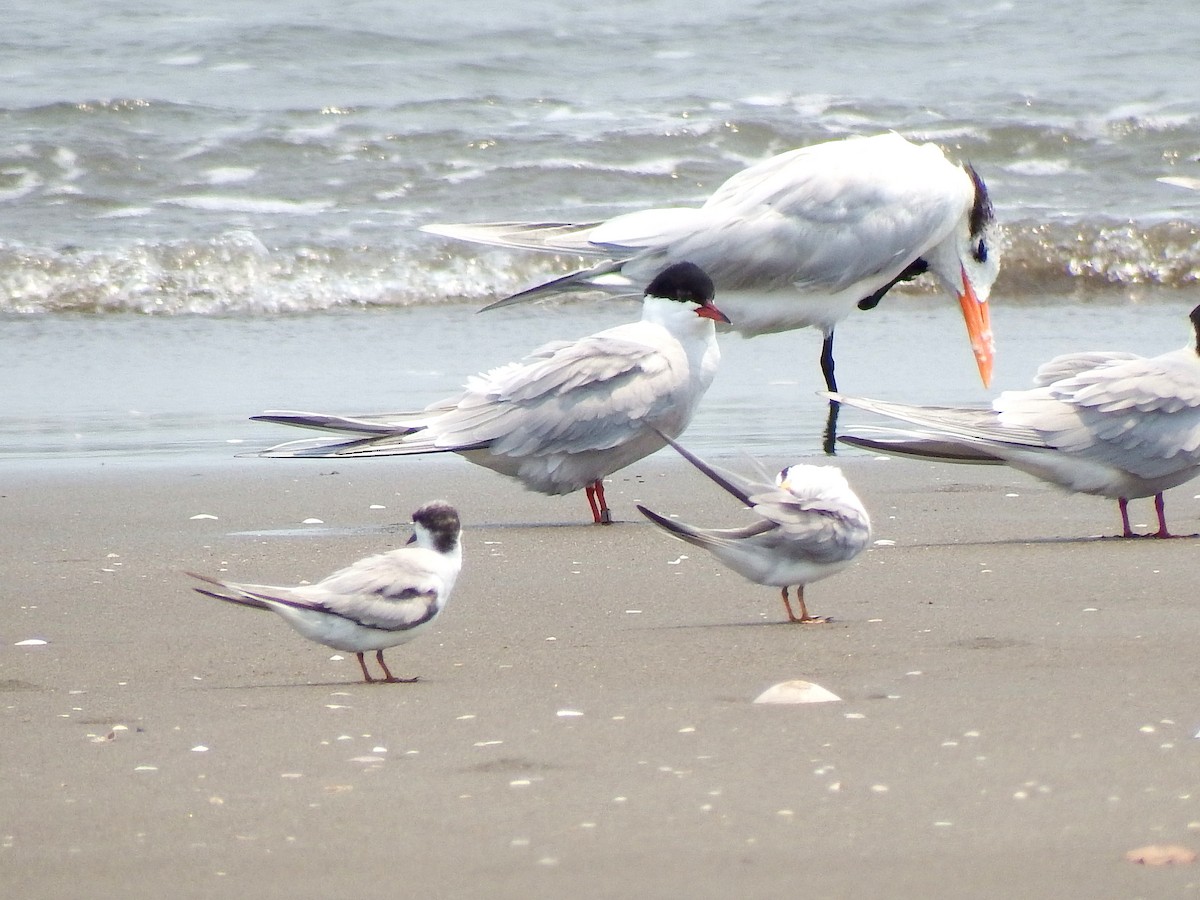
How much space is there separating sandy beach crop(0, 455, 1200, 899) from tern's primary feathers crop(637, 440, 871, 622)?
0.12 m

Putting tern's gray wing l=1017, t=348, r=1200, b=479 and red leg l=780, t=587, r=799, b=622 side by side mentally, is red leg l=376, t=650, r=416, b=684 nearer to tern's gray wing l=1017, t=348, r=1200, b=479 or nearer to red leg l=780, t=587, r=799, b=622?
red leg l=780, t=587, r=799, b=622

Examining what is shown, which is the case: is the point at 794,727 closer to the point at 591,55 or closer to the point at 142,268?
the point at 142,268

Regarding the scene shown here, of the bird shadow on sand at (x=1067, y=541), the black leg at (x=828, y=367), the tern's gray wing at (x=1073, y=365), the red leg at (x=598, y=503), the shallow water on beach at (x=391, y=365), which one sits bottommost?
the shallow water on beach at (x=391, y=365)

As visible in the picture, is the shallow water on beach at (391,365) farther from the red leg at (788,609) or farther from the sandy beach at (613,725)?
the red leg at (788,609)

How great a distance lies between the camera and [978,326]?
24.9 ft

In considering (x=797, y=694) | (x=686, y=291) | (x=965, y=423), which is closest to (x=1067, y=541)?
(x=965, y=423)

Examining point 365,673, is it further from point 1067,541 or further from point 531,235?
point 531,235

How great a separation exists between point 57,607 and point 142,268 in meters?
6.84

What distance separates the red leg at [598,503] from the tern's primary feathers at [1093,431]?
885 millimetres

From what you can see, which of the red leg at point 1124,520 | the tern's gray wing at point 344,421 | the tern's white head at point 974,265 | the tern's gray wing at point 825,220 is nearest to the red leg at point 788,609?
the red leg at point 1124,520

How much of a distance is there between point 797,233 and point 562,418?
2.04 m

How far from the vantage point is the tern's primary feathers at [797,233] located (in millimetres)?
6941

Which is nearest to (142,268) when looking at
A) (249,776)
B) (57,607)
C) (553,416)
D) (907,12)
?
(553,416)

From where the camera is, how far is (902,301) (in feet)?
34.6
